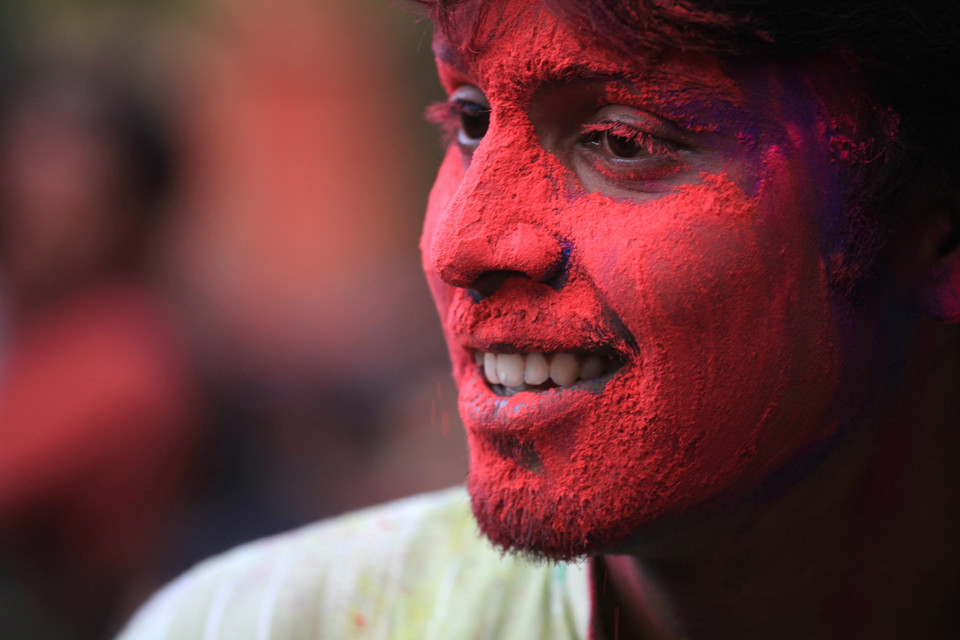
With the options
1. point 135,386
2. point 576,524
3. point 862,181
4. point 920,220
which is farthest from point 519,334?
point 135,386

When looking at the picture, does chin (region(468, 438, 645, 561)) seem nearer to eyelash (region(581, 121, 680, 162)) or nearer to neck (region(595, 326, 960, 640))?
neck (region(595, 326, 960, 640))

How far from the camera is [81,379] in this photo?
325cm

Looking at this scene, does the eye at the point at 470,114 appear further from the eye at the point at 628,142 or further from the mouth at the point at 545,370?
the mouth at the point at 545,370

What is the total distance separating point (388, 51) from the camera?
18.9 feet

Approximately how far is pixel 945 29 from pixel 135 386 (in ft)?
8.95

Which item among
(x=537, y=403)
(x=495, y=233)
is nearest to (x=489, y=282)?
(x=495, y=233)

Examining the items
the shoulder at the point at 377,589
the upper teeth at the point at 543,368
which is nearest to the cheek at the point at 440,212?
the upper teeth at the point at 543,368

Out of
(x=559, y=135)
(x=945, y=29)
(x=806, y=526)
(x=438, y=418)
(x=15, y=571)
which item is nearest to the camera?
(x=945, y=29)

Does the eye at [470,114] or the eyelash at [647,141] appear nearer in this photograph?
the eyelash at [647,141]

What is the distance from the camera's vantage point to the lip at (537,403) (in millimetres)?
1351

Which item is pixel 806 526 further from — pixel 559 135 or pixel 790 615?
pixel 559 135

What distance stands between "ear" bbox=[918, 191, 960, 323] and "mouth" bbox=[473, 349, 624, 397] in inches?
19.4

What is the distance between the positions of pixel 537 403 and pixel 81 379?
2.34 metres

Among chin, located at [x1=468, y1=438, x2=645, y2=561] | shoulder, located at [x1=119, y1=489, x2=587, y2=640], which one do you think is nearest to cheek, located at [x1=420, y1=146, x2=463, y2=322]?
chin, located at [x1=468, y1=438, x2=645, y2=561]
